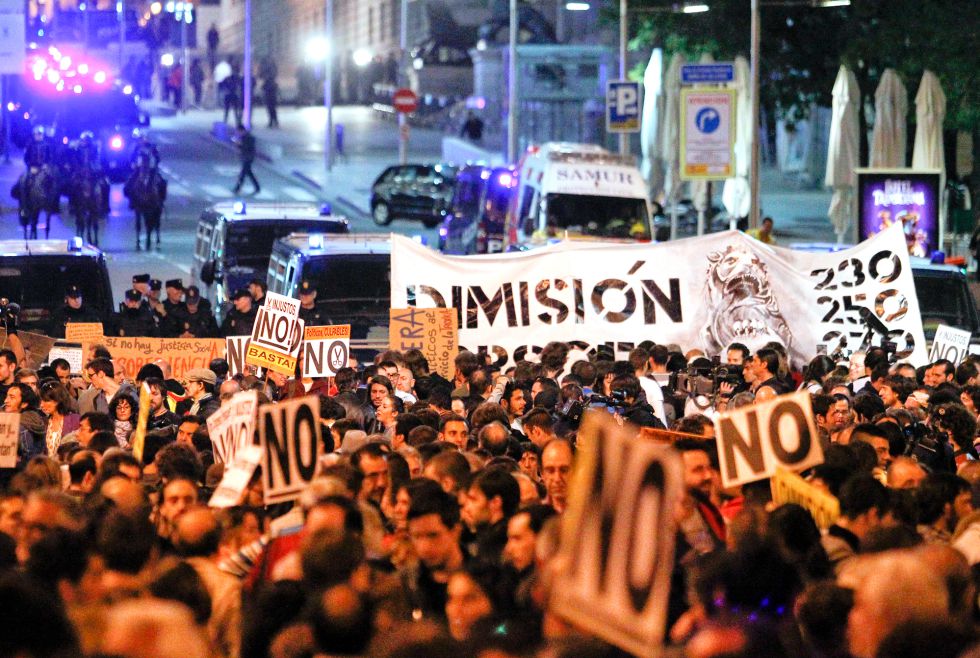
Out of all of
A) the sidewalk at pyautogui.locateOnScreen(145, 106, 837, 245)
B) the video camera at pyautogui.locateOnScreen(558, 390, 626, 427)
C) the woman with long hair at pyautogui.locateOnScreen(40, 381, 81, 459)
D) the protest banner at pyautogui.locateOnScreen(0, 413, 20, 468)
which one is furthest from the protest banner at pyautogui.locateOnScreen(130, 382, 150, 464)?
the sidewalk at pyautogui.locateOnScreen(145, 106, 837, 245)

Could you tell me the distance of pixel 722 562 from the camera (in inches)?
235

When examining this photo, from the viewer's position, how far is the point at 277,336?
14336 millimetres

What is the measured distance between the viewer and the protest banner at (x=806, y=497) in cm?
816

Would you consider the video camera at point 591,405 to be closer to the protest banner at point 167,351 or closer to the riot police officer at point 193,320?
the protest banner at point 167,351

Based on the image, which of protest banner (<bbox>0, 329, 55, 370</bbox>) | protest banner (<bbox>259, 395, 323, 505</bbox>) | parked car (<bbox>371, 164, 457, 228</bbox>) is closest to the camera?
protest banner (<bbox>259, 395, 323, 505</bbox>)

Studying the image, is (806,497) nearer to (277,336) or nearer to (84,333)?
(277,336)

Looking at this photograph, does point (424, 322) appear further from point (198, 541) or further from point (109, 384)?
point (198, 541)

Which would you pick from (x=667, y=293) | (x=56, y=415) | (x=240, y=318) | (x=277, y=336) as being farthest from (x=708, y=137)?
(x=56, y=415)

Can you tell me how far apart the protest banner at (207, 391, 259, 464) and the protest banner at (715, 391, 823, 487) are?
2152 mm

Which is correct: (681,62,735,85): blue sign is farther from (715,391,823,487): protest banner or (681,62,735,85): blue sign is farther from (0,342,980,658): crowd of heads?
(715,391,823,487): protest banner

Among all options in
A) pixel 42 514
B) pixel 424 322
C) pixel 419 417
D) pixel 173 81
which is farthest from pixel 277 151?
pixel 42 514

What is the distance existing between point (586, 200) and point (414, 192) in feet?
46.9

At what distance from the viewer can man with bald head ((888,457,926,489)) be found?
8.84 metres

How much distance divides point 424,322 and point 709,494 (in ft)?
24.6
